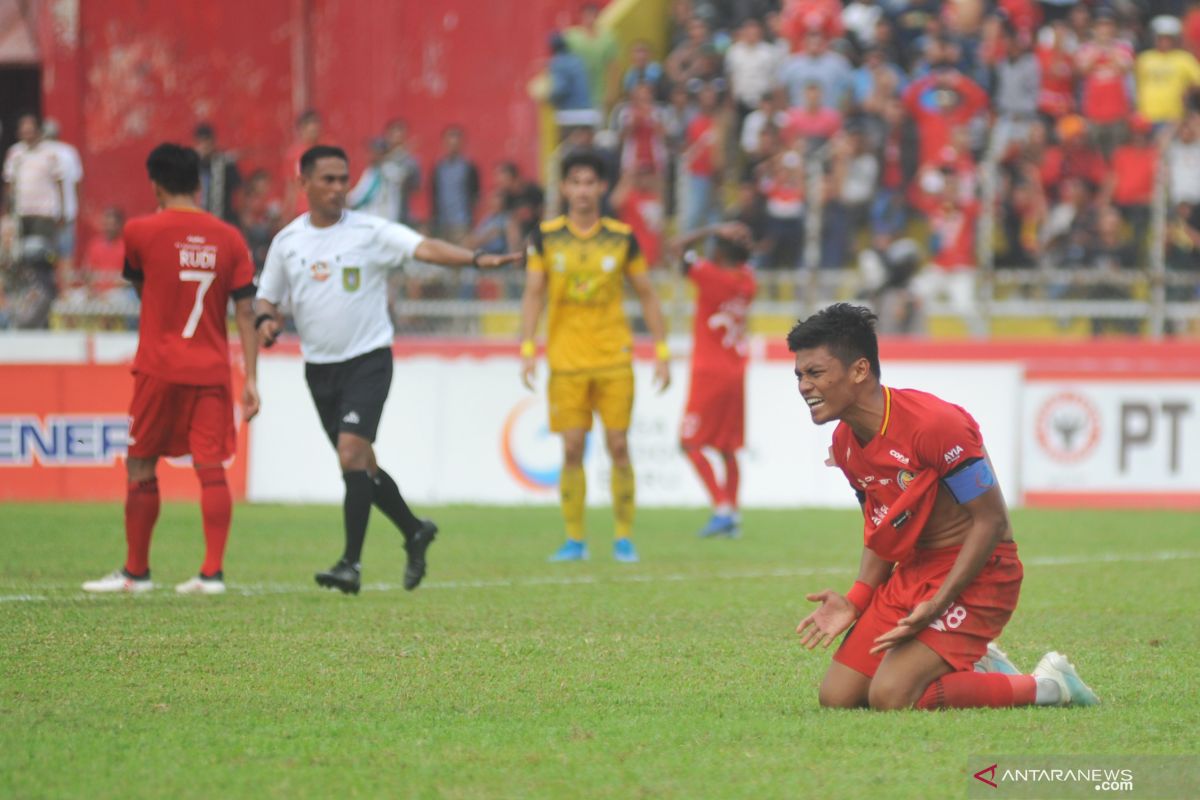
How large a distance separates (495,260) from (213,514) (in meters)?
2.01

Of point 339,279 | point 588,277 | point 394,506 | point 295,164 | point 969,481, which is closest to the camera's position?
point 969,481

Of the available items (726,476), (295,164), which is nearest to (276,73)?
(295,164)

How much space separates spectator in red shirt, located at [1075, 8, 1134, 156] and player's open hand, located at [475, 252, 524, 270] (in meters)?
11.5

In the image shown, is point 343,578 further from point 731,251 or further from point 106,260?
point 106,260

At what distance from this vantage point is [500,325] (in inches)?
714

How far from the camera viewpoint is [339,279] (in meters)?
9.44

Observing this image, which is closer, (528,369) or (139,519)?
(139,519)

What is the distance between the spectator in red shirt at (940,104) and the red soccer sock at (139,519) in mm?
11317

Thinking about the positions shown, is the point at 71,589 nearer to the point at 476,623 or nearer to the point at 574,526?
the point at 476,623

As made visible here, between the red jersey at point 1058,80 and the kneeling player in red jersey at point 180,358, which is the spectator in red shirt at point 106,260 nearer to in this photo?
the kneeling player in red jersey at point 180,358

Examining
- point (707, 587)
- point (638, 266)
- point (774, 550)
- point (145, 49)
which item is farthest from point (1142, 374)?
point (145, 49)

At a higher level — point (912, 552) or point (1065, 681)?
point (912, 552)

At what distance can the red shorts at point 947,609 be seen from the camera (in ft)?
20.2

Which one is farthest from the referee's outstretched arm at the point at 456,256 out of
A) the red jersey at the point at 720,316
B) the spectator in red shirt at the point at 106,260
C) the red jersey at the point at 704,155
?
the red jersey at the point at 704,155
